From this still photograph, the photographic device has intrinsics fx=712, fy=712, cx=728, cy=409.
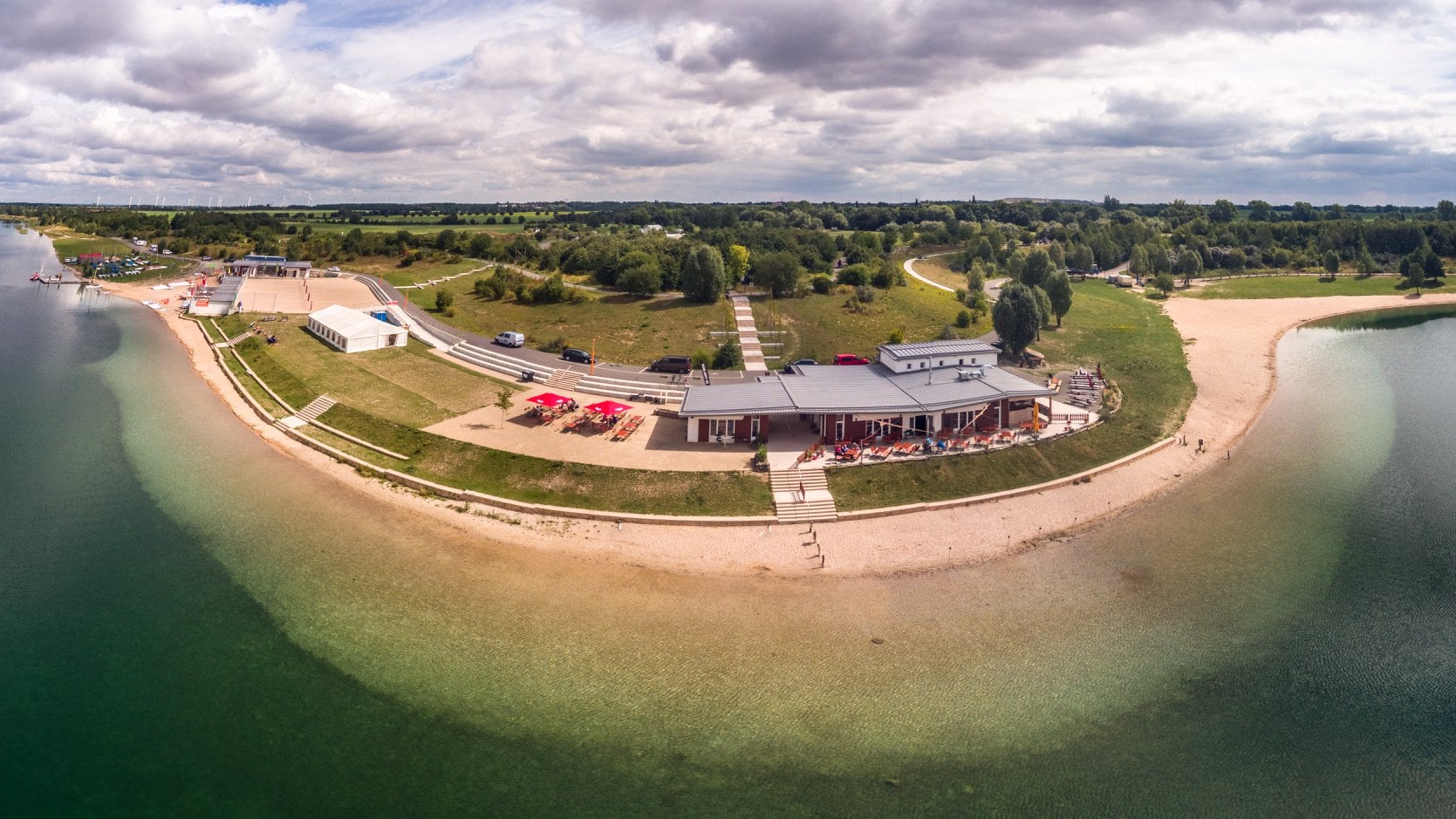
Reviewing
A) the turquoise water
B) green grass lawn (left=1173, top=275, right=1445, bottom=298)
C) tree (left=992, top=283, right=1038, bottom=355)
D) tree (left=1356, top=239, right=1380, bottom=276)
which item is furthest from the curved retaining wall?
tree (left=1356, top=239, right=1380, bottom=276)

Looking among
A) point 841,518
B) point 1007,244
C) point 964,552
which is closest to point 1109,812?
point 964,552

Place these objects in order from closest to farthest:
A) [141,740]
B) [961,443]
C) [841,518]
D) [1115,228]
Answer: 1. [141,740]
2. [841,518]
3. [961,443]
4. [1115,228]

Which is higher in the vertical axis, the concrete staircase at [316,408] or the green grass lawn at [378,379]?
the green grass lawn at [378,379]

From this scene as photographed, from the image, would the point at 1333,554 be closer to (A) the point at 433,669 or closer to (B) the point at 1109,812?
(B) the point at 1109,812

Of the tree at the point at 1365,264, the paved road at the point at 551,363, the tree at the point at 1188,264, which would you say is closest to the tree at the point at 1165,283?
the tree at the point at 1188,264

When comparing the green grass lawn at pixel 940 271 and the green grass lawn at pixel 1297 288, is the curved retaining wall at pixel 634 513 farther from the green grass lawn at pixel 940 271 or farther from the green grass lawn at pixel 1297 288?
the green grass lawn at pixel 1297 288

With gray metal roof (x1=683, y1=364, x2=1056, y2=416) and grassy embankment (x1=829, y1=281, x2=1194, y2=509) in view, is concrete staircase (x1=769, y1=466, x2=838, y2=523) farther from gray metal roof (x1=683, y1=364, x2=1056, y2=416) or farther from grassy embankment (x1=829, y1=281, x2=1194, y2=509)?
gray metal roof (x1=683, y1=364, x2=1056, y2=416)

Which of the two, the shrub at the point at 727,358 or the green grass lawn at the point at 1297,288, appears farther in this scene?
the green grass lawn at the point at 1297,288
